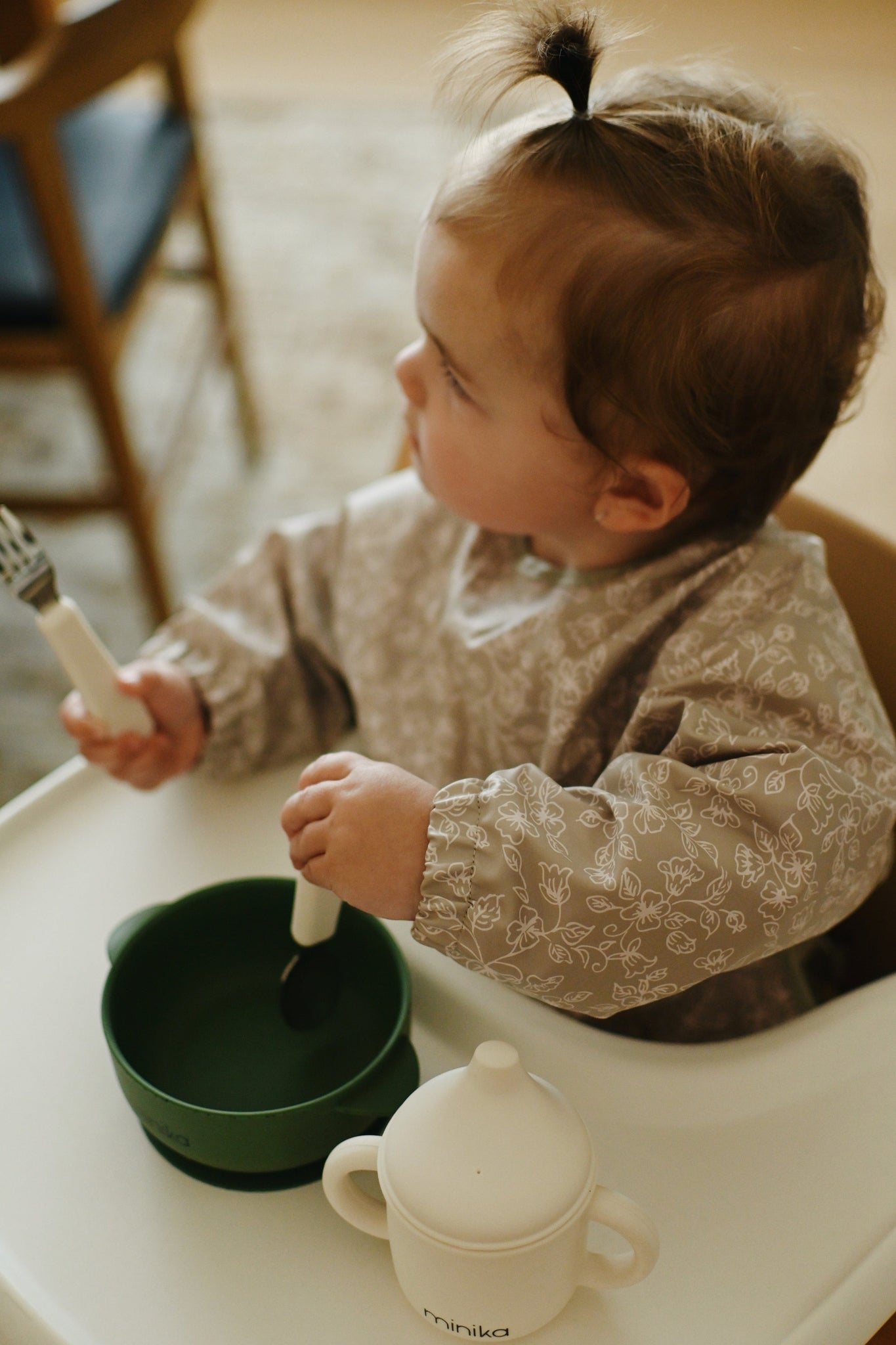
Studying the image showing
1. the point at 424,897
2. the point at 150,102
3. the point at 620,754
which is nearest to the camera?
the point at 424,897

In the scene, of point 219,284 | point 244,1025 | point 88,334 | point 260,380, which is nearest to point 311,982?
point 244,1025

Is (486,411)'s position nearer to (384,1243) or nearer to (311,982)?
(311,982)

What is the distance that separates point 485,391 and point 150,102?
132 centimetres

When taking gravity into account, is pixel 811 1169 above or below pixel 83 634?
below

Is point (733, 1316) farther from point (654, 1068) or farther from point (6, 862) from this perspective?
point (6, 862)

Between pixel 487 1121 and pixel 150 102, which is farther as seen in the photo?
pixel 150 102

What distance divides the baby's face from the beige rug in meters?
0.97

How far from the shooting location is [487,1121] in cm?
44

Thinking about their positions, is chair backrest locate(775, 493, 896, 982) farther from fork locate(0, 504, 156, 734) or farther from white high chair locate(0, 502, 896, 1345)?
fork locate(0, 504, 156, 734)

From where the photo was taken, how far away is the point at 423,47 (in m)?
3.25

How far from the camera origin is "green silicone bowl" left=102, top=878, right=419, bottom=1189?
0.54m

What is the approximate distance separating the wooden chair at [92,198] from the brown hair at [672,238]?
2.26 ft

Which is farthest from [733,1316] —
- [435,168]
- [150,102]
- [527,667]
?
[435,168]

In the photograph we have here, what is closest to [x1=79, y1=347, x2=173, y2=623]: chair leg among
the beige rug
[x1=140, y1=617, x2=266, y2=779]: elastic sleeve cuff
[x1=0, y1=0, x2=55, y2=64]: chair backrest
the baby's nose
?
the beige rug
